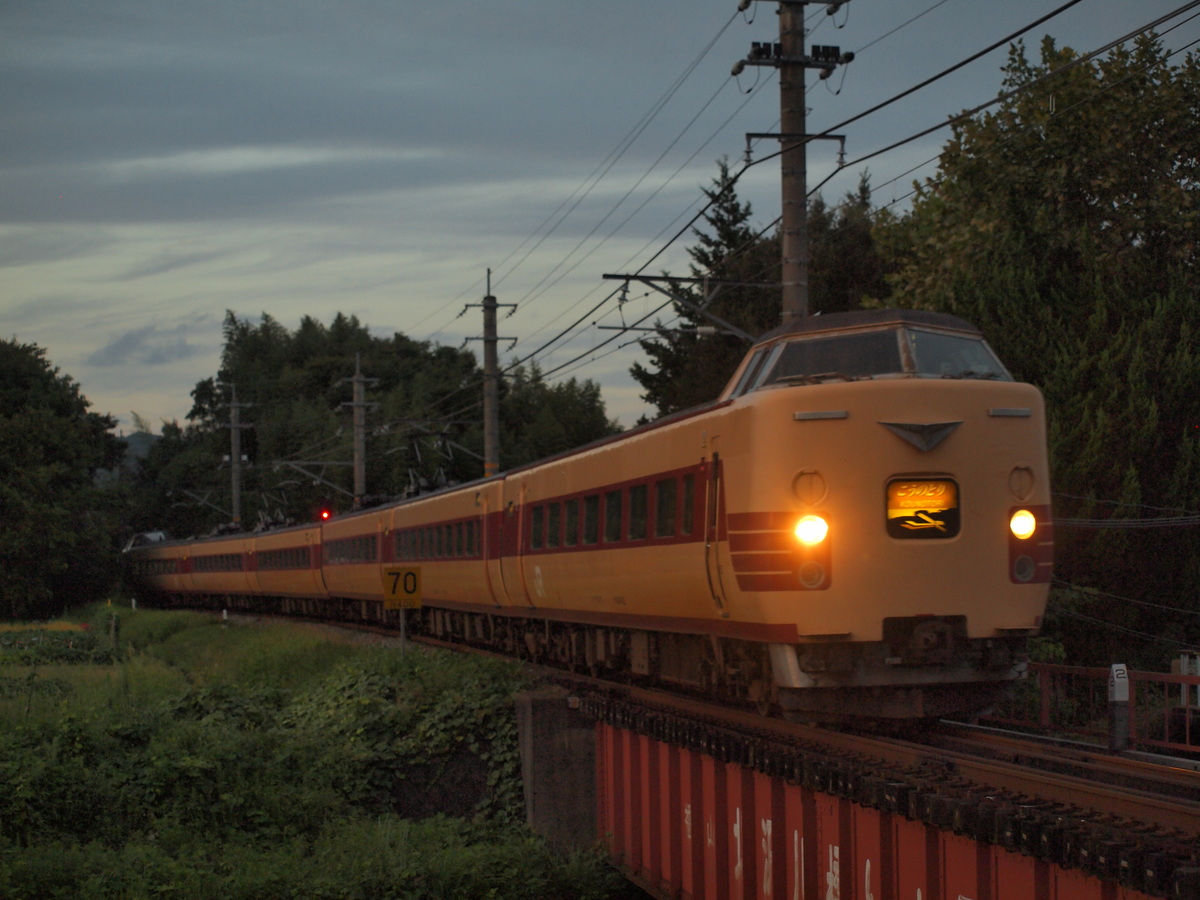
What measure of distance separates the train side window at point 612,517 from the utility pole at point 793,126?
3.00m

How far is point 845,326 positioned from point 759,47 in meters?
7.44

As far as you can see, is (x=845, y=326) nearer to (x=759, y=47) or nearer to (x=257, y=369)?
(x=759, y=47)

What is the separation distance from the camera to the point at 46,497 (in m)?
58.4

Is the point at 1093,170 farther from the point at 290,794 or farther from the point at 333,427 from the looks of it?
the point at 333,427

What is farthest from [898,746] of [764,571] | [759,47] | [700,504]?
[759,47]

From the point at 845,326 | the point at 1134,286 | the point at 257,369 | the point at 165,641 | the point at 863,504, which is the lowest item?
the point at 165,641

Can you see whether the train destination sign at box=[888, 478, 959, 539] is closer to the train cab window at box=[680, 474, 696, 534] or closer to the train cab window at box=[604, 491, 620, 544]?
the train cab window at box=[680, 474, 696, 534]

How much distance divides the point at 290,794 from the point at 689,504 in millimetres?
7852

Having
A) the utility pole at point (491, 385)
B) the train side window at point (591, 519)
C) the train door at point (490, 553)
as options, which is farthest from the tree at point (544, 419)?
the train side window at point (591, 519)

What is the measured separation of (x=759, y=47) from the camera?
59.8 feet

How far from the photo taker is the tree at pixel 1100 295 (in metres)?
25.0

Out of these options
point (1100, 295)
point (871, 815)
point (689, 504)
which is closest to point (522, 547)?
point (689, 504)

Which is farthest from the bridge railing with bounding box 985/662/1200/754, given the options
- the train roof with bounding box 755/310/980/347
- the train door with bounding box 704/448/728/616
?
the train roof with bounding box 755/310/980/347

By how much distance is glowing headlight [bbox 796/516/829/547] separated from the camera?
10.5 metres
